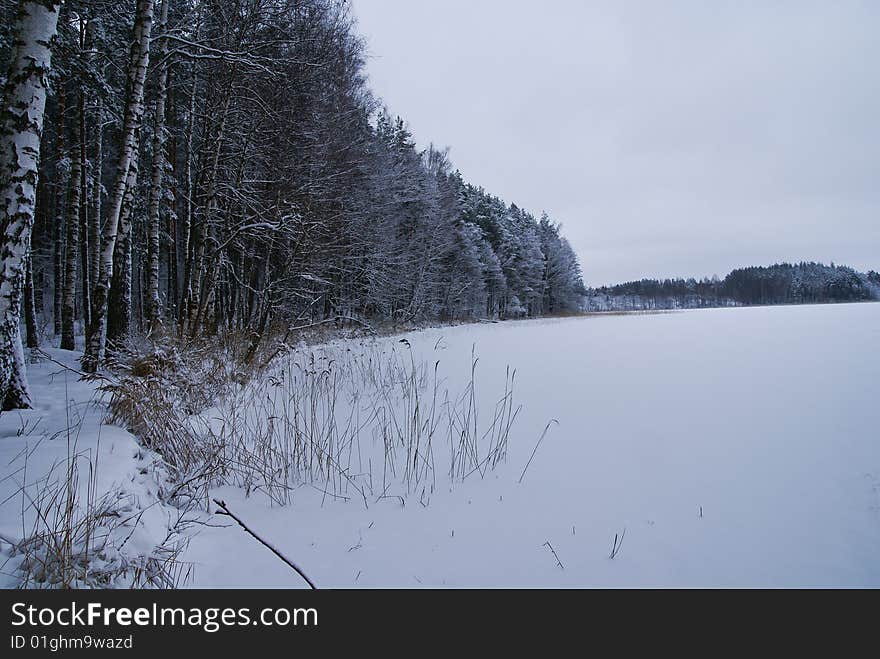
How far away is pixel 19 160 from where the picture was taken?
3037 millimetres

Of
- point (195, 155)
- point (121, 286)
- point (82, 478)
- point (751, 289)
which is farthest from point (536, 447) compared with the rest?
point (751, 289)

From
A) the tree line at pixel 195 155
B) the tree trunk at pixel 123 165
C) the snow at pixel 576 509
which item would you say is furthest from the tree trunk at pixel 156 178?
the snow at pixel 576 509

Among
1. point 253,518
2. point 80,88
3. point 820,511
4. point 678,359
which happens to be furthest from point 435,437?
point 80,88

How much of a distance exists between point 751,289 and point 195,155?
349ft

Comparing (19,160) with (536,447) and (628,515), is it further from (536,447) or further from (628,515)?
(628,515)

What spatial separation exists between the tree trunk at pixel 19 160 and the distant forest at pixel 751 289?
7663 cm

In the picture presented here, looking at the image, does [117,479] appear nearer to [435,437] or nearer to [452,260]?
[435,437]

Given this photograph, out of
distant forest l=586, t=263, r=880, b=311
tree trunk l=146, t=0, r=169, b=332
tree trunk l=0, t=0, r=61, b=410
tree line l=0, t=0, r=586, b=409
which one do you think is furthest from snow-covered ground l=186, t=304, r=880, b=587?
Answer: distant forest l=586, t=263, r=880, b=311

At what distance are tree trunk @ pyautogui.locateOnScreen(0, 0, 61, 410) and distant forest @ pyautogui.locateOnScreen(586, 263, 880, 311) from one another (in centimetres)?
7663

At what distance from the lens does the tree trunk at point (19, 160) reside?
9.66 feet

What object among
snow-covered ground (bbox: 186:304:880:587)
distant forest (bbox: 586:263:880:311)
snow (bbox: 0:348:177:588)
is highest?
distant forest (bbox: 586:263:880:311)

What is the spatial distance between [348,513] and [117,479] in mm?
1178

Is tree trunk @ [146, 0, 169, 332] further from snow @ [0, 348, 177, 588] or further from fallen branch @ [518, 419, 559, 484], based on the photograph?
fallen branch @ [518, 419, 559, 484]

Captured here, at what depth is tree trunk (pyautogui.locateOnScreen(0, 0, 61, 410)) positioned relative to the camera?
295 centimetres
